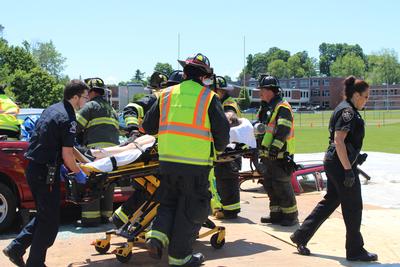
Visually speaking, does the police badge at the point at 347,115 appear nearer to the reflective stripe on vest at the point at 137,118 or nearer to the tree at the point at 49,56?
the reflective stripe on vest at the point at 137,118

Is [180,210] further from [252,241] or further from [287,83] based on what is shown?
[287,83]

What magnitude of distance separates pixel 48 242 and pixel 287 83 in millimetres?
132018

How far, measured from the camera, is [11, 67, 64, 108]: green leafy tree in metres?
46.1

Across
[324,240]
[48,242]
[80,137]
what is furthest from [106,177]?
[324,240]

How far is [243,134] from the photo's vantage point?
249 inches

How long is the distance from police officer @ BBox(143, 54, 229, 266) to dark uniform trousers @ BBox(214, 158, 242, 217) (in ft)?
8.85

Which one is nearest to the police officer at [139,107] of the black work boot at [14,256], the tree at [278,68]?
the black work boot at [14,256]

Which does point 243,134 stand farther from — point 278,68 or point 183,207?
point 278,68

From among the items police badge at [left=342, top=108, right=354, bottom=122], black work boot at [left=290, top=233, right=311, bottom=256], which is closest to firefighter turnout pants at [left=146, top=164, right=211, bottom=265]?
black work boot at [left=290, top=233, right=311, bottom=256]

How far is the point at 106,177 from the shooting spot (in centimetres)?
527

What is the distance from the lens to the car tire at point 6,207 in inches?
260

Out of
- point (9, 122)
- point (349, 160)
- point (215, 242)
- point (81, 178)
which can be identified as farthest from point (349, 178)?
point (9, 122)

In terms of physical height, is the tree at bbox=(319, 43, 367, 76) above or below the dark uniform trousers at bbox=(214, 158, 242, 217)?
above

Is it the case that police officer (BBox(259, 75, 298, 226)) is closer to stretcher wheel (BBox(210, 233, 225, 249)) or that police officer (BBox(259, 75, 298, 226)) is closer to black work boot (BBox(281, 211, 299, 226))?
black work boot (BBox(281, 211, 299, 226))
